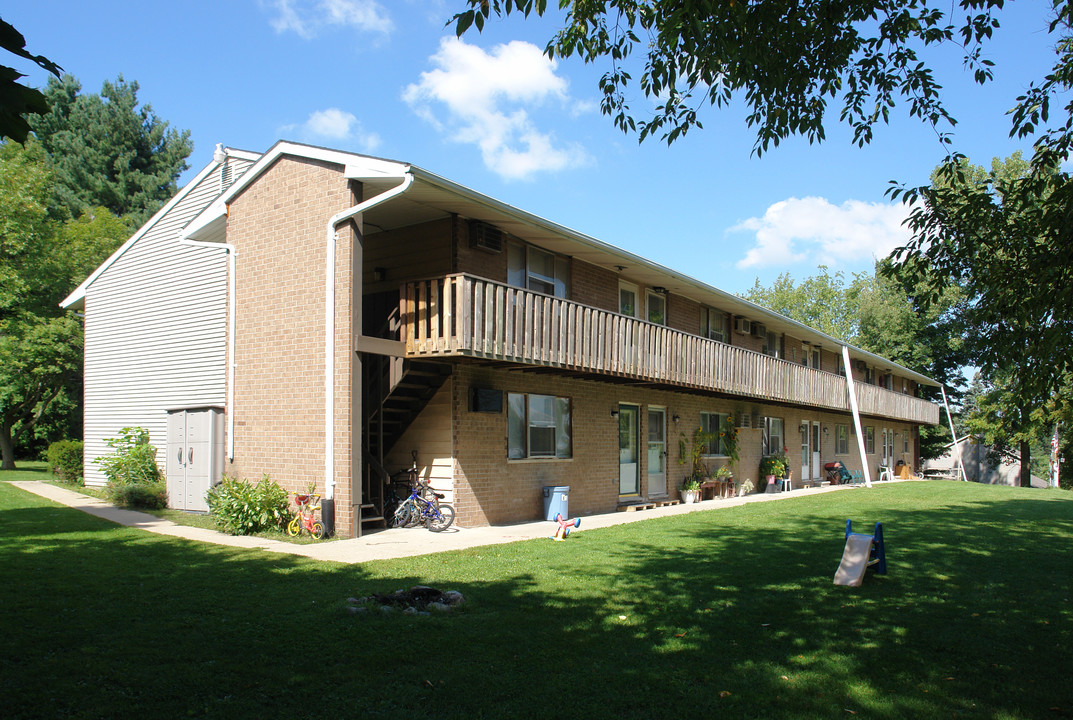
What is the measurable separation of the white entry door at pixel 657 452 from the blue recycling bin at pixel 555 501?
445 cm

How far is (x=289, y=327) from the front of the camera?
478 inches

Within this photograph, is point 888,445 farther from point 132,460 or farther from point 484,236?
point 132,460

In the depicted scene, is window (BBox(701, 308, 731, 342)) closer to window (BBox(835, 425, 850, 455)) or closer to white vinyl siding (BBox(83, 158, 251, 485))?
window (BBox(835, 425, 850, 455))

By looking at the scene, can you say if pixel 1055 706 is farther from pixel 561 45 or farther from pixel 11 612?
pixel 11 612

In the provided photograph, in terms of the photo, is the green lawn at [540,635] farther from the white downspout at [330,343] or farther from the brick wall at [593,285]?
the brick wall at [593,285]

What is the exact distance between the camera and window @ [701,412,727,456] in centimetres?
2073

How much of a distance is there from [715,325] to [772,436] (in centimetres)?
528

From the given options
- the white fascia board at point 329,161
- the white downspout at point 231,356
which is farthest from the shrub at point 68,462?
the white fascia board at point 329,161

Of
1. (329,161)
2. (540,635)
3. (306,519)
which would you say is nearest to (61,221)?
(329,161)

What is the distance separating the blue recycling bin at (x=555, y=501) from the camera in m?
13.9

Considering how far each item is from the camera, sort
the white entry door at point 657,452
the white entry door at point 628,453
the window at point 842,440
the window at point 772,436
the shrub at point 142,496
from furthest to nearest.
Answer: the window at point 842,440 → the window at point 772,436 → the white entry door at point 657,452 → the white entry door at point 628,453 → the shrub at point 142,496

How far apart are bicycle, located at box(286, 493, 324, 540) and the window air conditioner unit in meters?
4.92

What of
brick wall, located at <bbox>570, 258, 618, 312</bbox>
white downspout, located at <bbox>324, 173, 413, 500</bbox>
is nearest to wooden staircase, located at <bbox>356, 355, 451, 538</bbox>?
white downspout, located at <bbox>324, 173, 413, 500</bbox>

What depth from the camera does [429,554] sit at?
31.6ft
